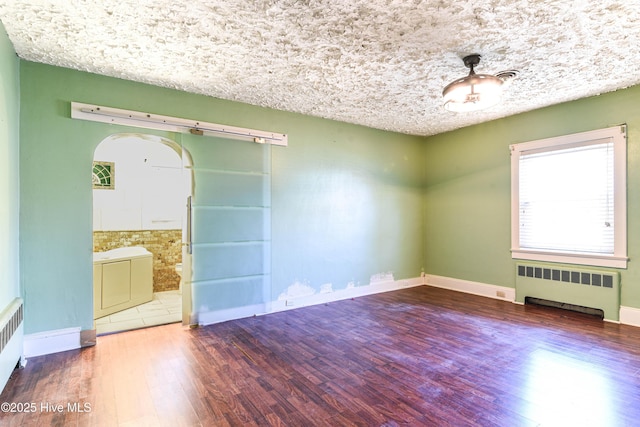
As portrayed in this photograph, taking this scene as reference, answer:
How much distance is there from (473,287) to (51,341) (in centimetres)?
538

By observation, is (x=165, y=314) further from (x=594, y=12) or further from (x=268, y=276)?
(x=594, y=12)

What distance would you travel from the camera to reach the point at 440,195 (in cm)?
573

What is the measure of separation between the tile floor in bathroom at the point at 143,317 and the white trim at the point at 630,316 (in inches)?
203

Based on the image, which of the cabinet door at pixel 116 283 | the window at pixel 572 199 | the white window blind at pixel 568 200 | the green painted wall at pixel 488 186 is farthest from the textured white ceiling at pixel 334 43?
the cabinet door at pixel 116 283

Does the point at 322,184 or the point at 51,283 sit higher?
the point at 322,184

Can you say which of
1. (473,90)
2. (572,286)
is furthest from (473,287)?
(473,90)

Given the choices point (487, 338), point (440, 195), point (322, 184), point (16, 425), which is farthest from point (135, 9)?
point (440, 195)

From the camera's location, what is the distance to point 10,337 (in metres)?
2.38

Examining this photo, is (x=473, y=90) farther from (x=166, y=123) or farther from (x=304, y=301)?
(x=304, y=301)

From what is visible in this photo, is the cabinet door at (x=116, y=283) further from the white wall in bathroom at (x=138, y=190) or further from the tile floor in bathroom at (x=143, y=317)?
the white wall in bathroom at (x=138, y=190)

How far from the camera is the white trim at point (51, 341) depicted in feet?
9.51

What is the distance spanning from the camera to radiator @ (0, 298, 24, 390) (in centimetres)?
223

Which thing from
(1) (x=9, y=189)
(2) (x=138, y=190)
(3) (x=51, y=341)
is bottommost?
(3) (x=51, y=341)

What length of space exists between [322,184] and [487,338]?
2779 mm
